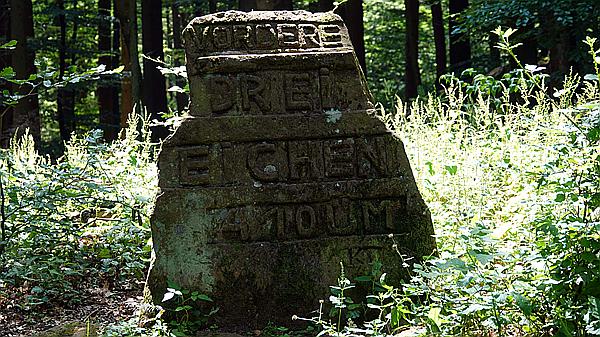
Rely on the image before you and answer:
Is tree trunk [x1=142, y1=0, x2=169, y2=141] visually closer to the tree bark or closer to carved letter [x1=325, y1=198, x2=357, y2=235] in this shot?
the tree bark

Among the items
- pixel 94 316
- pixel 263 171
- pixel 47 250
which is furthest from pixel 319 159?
pixel 47 250

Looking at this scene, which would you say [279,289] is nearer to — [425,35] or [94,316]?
[94,316]

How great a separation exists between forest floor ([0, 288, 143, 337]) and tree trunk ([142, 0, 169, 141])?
851 centimetres

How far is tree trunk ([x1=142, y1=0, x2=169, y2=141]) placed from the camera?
1324cm

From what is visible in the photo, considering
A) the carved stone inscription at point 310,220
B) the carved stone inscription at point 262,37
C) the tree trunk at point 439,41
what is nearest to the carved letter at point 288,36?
the carved stone inscription at point 262,37

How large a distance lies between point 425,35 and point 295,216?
19.1m

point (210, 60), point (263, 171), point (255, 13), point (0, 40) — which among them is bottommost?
point (263, 171)

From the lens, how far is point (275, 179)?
13.6ft

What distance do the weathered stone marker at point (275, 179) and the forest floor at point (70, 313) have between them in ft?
1.69

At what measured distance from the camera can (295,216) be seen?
412 centimetres

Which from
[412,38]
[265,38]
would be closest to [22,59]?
[412,38]

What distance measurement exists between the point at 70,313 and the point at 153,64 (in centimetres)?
954

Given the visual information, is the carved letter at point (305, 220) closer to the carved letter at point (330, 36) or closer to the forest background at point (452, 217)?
the forest background at point (452, 217)

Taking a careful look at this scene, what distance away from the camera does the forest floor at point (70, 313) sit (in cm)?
417
